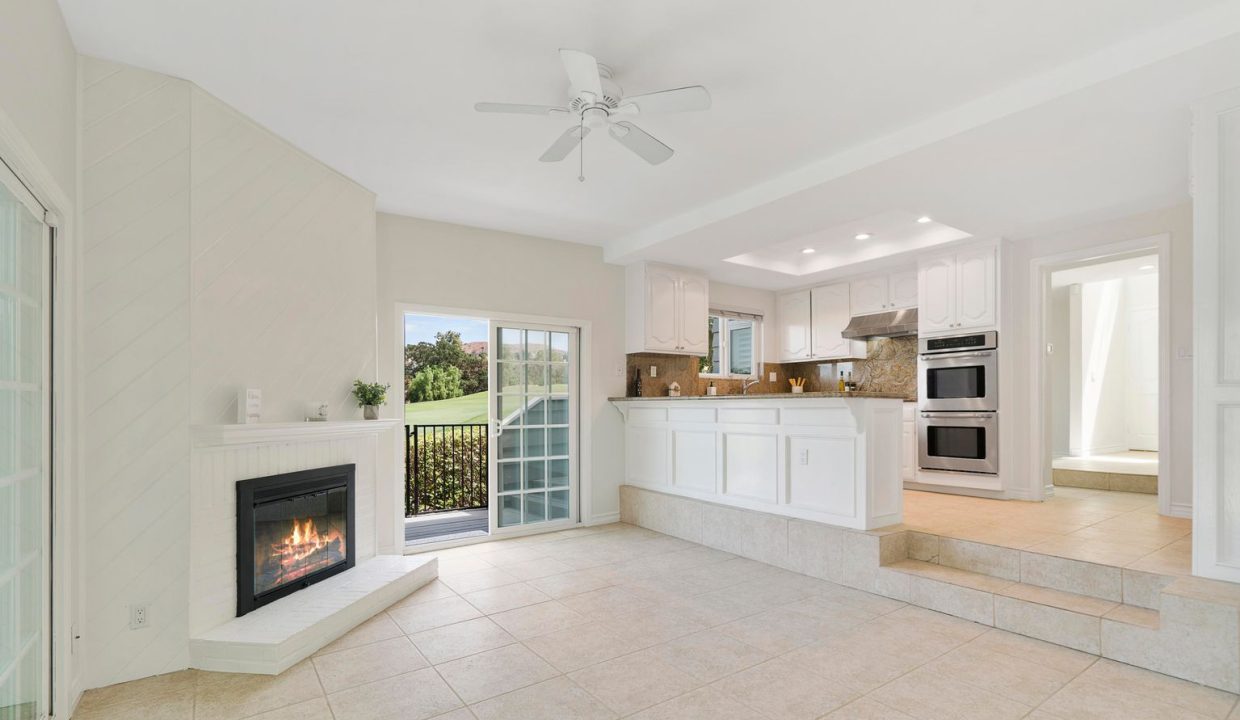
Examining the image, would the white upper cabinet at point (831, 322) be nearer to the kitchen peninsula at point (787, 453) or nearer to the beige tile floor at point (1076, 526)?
the beige tile floor at point (1076, 526)

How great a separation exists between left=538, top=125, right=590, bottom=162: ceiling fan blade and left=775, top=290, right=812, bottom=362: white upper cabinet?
4699mm

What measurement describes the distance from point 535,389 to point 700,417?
149 centimetres

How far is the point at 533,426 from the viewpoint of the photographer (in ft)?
17.8

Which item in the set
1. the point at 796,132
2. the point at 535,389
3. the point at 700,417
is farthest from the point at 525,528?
the point at 796,132

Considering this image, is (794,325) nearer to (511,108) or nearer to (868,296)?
(868,296)

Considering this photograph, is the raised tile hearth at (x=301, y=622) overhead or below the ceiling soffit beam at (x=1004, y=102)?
below

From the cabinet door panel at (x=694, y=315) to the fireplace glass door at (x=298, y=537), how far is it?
3.47 metres

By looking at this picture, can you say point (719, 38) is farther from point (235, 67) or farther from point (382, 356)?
point (382, 356)

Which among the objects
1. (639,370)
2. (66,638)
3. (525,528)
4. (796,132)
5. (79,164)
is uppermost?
(796,132)

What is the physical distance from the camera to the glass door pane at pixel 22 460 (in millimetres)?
1888

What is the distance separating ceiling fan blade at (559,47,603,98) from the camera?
2.21 meters

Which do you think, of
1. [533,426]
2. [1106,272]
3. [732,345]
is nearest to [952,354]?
[732,345]

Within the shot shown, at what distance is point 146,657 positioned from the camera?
8.71 feet

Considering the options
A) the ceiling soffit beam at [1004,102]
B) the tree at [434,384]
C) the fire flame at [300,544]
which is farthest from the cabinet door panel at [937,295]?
the tree at [434,384]
